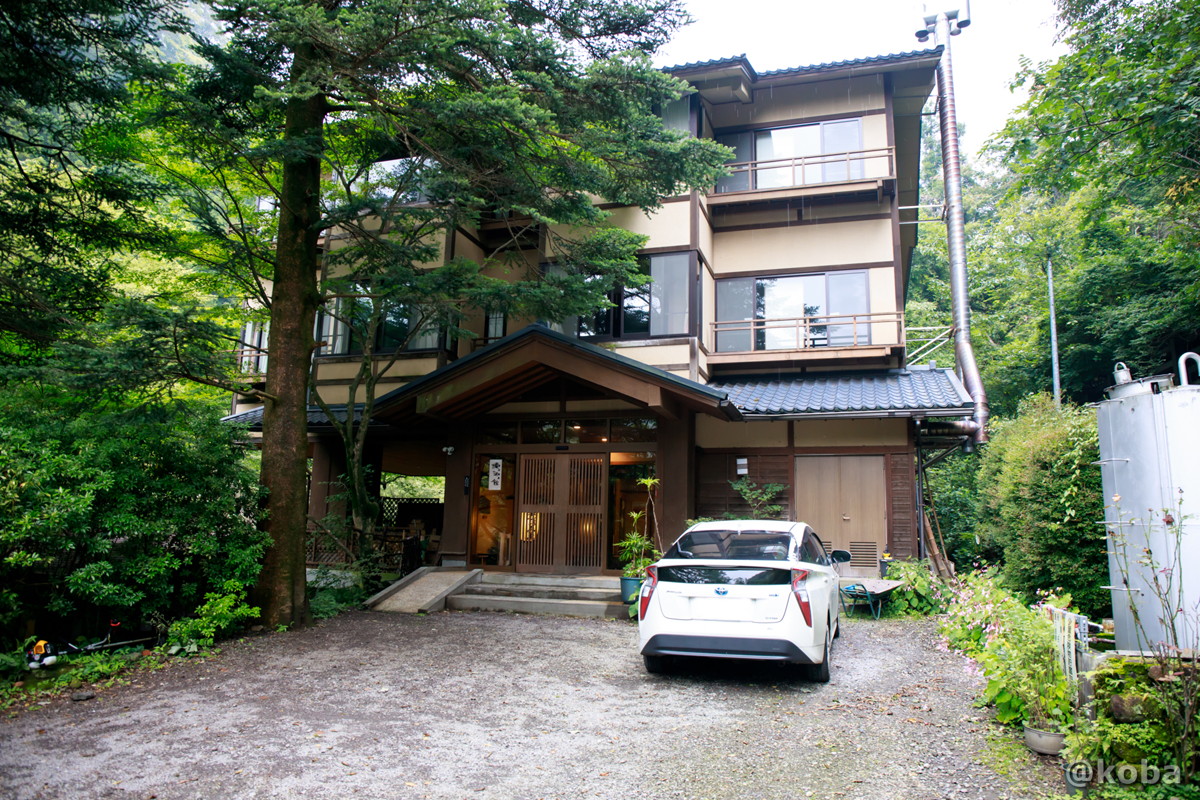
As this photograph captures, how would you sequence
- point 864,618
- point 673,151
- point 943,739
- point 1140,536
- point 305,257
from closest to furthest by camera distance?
point 943,739 < point 1140,536 < point 673,151 < point 305,257 < point 864,618

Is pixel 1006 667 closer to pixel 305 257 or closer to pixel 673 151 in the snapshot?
pixel 673 151

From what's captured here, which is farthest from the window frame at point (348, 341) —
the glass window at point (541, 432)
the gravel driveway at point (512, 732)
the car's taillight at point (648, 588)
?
the car's taillight at point (648, 588)

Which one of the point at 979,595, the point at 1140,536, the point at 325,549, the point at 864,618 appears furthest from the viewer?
the point at 325,549

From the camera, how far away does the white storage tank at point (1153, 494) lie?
16.7 ft

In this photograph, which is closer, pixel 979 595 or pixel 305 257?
pixel 979 595

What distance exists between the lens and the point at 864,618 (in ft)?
34.4

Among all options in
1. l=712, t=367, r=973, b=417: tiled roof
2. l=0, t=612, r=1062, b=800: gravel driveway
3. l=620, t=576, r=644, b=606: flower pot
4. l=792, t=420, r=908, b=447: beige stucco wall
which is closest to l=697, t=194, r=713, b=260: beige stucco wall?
l=712, t=367, r=973, b=417: tiled roof

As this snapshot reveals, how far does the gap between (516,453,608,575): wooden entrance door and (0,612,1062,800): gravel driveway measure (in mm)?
4601

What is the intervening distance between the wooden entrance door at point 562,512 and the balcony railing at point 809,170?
682 centimetres

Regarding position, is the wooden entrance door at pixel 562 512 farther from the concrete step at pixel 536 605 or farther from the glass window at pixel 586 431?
the concrete step at pixel 536 605

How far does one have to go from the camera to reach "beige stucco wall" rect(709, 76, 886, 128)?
1499cm

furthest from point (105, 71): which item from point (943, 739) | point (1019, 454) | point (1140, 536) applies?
point (1019, 454)

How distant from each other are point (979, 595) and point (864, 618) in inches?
123

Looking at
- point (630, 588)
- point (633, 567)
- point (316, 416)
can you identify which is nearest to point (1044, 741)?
point (630, 588)
